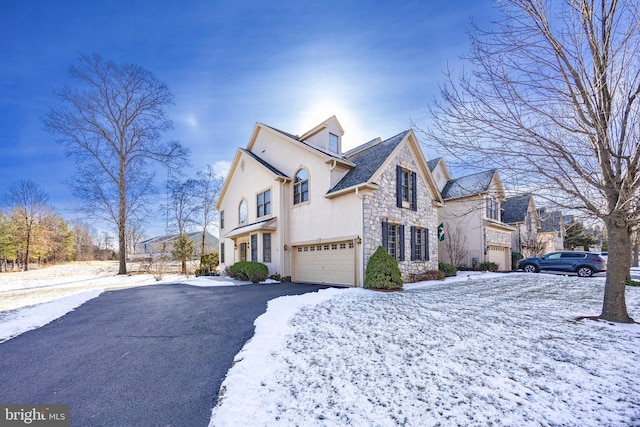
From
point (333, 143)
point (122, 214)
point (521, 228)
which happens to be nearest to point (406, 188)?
point (333, 143)

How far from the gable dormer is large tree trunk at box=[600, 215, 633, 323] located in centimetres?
1242

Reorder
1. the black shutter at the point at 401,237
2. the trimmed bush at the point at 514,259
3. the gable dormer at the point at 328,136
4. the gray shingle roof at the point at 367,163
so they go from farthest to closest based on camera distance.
Result: 1. the trimmed bush at the point at 514,259
2. the gable dormer at the point at 328,136
3. the black shutter at the point at 401,237
4. the gray shingle roof at the point at 367,163

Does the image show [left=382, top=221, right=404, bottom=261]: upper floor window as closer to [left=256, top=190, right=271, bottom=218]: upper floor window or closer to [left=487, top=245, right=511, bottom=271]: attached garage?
[left=256, top=190, right=271, bottom=218]: upper floor window

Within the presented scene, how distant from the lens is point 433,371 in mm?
3682

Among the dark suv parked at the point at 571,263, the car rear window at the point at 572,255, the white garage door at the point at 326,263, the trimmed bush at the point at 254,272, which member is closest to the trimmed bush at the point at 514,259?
the dark suv parked at the point at 571,263

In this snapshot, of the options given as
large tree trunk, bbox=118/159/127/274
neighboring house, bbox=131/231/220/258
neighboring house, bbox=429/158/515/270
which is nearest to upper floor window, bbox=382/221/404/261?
neighboring house, bbox=429/158/515/270

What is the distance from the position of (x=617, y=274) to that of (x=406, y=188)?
29.5 ft

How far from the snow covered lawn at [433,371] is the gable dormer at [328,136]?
11649 mm

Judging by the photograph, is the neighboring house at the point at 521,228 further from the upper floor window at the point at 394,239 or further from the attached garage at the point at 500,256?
the upper floor window at the point at 394,239

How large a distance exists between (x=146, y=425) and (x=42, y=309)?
27.3 feet

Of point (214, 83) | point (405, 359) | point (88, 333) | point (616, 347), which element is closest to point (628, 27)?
point (616, 347)

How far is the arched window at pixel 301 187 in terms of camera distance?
14773mm

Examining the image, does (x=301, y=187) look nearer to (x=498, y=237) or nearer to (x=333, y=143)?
(x=333, y=143)

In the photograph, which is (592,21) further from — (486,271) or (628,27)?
(486,271)
